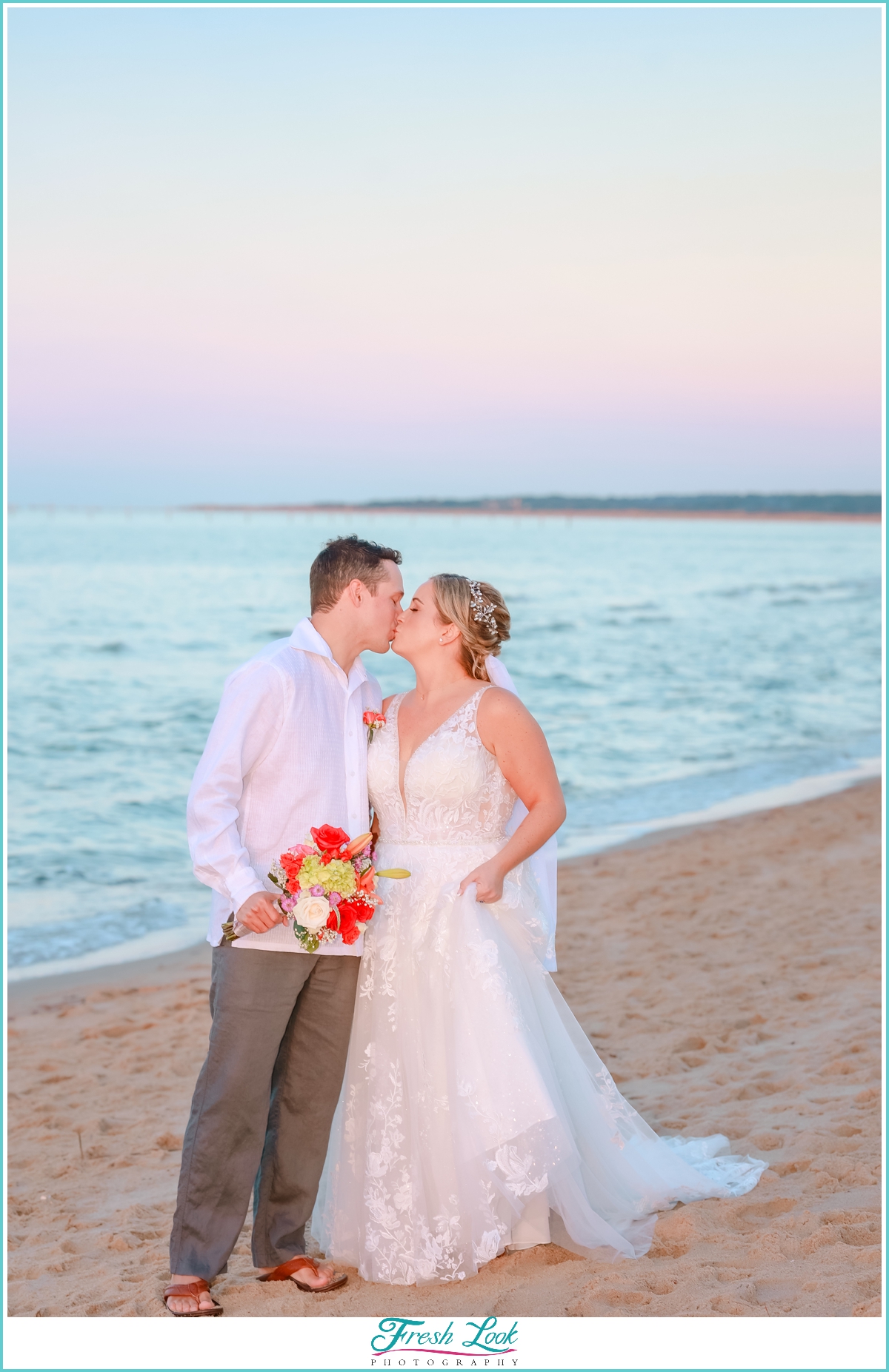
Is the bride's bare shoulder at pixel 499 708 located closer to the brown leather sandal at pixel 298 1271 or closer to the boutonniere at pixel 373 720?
the boutonniere at pixel 373 720

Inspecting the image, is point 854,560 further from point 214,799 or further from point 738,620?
point 214,799

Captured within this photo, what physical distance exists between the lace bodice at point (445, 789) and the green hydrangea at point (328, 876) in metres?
0.57

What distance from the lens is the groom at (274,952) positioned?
3.51 metres

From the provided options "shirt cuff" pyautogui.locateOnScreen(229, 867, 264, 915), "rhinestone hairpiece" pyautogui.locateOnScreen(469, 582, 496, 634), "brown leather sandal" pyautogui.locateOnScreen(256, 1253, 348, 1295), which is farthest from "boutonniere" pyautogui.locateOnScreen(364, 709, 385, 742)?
"brown leather sandal" pyautogui.locateOnScreen(256, 1253, 348, 1295)

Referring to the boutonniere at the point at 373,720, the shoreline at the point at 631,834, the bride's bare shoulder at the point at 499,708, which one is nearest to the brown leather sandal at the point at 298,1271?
the boutonniere at the point at 373,720

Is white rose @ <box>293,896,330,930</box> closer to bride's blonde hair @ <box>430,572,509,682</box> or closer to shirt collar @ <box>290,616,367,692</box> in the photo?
shirt collar @ <box>290,616,367,692</box>

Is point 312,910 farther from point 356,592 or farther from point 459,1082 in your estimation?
point 356,592

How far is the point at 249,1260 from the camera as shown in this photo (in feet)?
13.2

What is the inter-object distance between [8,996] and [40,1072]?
1357mm

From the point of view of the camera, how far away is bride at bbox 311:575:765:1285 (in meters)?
3.67

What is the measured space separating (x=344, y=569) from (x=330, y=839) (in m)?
0.91

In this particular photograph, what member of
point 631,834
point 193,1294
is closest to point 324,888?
point 193,1294

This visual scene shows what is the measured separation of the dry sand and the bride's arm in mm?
1251

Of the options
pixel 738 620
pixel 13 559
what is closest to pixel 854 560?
pixel 738 620
